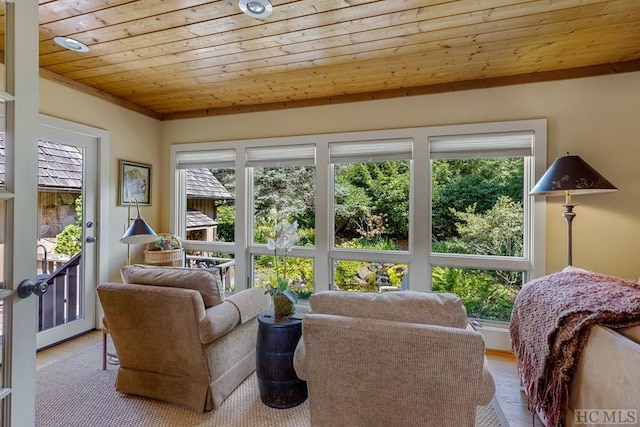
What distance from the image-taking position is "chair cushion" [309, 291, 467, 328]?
4.69 feet

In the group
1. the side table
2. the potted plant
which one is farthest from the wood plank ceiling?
the side table

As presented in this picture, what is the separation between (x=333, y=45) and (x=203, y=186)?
7.84 feet

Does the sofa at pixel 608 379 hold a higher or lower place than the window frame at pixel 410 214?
lower

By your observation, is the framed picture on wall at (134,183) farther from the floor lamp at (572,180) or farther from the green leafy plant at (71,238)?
the floor lamp at (572,180)

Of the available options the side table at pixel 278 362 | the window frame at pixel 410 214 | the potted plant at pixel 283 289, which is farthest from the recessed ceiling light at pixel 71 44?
the side table at pixel 278 362

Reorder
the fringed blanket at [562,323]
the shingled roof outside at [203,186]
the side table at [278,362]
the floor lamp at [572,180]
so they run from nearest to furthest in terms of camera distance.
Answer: the fringed blanket at [562,323], the side table at [278,362], the floor lamp at [572,180], the shingled roof outside at [203,186]

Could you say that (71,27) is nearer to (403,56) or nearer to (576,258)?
(403,56)

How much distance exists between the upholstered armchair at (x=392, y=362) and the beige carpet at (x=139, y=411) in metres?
0.52

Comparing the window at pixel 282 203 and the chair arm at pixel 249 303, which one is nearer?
the chair arm at pixel 249 303

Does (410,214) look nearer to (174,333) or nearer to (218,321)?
(218,321)

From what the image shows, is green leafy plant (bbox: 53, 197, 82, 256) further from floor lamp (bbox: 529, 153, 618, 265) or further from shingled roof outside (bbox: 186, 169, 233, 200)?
floor lamp (bbox: 529, 153, 618, 265)

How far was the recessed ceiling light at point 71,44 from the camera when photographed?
7.34ft

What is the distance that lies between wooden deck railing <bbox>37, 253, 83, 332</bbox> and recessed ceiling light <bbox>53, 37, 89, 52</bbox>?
1.84 meters

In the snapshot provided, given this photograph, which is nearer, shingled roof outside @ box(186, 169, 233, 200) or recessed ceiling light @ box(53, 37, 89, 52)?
recessed ceiling light @ box(53, 37, 89, 52)
